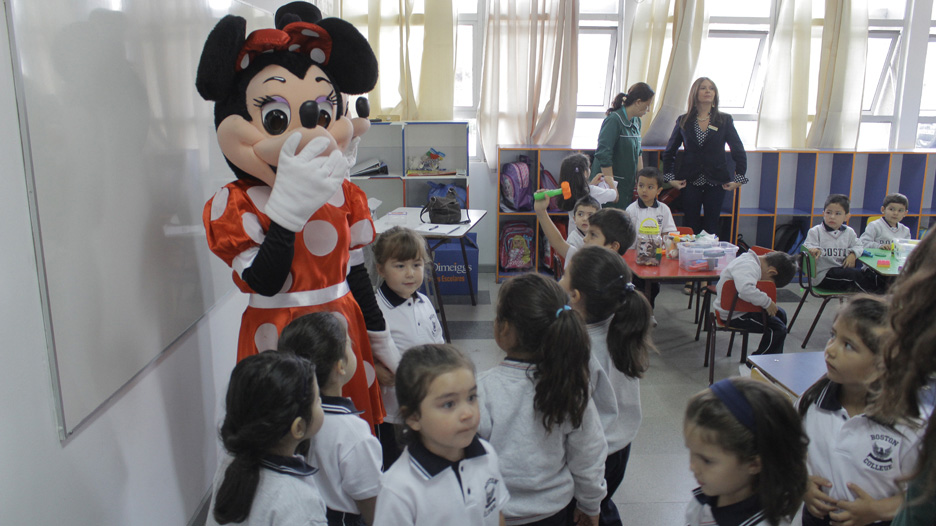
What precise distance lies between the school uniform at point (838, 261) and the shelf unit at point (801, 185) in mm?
1287

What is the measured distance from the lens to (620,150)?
16.1 feet

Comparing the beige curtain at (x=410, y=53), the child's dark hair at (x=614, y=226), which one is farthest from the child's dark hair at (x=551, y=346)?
the beige curtain at (x=410, y=53)

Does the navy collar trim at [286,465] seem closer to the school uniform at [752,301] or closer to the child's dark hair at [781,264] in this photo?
the school uniform at [752,301]

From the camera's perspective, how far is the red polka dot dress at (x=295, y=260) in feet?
5.29

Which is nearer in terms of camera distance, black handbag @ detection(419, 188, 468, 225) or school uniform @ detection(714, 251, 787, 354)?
school uniform @ detection(714, 251, 787, 354)

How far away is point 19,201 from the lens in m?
1.19

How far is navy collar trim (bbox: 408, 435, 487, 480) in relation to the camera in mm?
1185

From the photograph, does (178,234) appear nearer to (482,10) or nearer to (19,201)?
(19,201)

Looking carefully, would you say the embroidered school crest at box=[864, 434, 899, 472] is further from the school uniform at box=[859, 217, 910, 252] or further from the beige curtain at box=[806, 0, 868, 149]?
the beige curtain at box=[806, 0, 868, 149]

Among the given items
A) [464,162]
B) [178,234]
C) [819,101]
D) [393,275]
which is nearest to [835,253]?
[819,101]

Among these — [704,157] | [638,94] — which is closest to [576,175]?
[638,94]

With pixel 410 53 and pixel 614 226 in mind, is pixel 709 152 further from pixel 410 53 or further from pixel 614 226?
pixel 614 226

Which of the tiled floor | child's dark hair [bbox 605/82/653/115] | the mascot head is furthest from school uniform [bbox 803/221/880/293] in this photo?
the mascot head

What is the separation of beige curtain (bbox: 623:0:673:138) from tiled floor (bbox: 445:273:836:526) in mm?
1840
